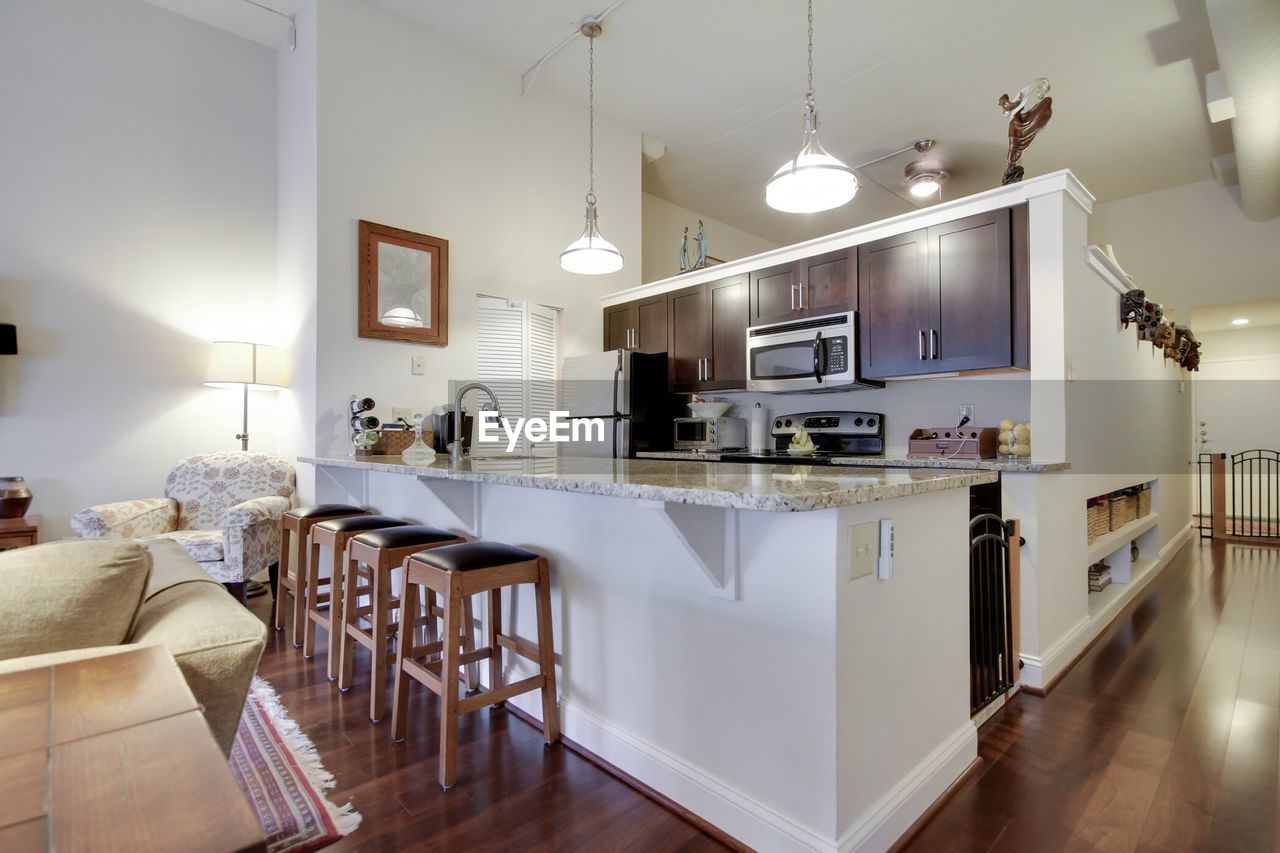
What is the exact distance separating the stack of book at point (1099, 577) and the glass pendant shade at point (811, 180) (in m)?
2.95

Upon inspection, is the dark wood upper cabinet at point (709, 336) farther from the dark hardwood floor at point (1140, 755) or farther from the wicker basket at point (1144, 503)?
the wicker basket at point (1144, 503)

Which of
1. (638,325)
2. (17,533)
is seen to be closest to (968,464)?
(638,325)

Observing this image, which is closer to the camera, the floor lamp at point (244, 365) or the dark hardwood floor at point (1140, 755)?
the dark hardwood floor at point (1140, 755)

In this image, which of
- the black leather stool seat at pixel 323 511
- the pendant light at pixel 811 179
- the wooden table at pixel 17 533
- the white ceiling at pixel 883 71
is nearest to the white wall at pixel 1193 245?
the white ceiling at pixel 883 71

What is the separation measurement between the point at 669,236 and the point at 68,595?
5.46m

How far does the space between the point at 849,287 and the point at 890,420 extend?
1006 millimetres

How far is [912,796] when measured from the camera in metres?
1.52

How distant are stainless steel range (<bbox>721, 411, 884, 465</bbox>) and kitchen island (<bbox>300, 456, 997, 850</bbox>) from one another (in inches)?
84.6

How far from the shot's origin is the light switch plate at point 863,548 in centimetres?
133

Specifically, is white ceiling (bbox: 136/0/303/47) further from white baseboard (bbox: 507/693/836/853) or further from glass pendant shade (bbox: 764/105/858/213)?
white baseboard (bbox: 507/693/836/853)

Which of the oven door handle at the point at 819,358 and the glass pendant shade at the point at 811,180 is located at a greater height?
the glass pendant shade at the point at 811,180

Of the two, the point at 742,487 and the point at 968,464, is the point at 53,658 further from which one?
the point at 968,464

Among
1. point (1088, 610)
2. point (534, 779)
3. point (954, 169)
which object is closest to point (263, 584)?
point (534, 779)

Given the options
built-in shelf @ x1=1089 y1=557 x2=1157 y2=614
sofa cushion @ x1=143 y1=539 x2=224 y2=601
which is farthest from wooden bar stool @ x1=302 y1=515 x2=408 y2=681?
built-in shelf @ x1=1089 y1=557 x2=1157 y2=614
